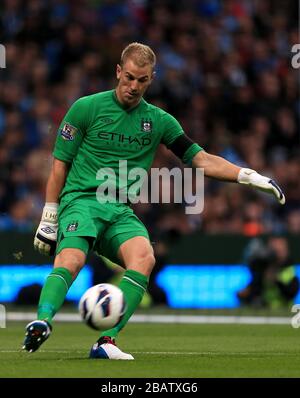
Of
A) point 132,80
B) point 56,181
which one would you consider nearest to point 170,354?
point 56,181

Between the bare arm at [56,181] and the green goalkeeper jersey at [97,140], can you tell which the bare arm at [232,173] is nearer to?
the green goalkeeper jersey at [97,140]

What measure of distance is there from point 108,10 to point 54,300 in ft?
50.4

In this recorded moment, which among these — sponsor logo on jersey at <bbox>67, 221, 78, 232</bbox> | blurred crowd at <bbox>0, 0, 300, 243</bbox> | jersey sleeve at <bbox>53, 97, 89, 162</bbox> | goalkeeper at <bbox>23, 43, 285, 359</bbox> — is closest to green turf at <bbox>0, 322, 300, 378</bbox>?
goalkeeper at <bbox>23, 43, 285, 359</bbox>

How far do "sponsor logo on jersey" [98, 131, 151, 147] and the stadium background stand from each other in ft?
32.5

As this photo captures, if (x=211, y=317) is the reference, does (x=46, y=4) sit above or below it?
above

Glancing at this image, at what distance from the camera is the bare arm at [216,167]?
10.1m

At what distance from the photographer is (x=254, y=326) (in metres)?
15.9

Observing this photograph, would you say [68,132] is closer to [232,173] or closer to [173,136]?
[173,136]

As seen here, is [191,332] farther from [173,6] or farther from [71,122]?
[173,6]

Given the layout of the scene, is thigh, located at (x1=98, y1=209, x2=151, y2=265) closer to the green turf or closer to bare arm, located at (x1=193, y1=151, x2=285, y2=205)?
bare arm, located at (x1=193, y1=151, x2=285, y2=205)

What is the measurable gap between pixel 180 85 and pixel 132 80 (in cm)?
1302

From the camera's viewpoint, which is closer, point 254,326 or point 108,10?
point 254,326

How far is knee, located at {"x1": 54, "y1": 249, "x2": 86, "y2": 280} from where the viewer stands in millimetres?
9391

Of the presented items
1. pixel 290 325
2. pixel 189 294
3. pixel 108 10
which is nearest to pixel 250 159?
pixel 189 294
